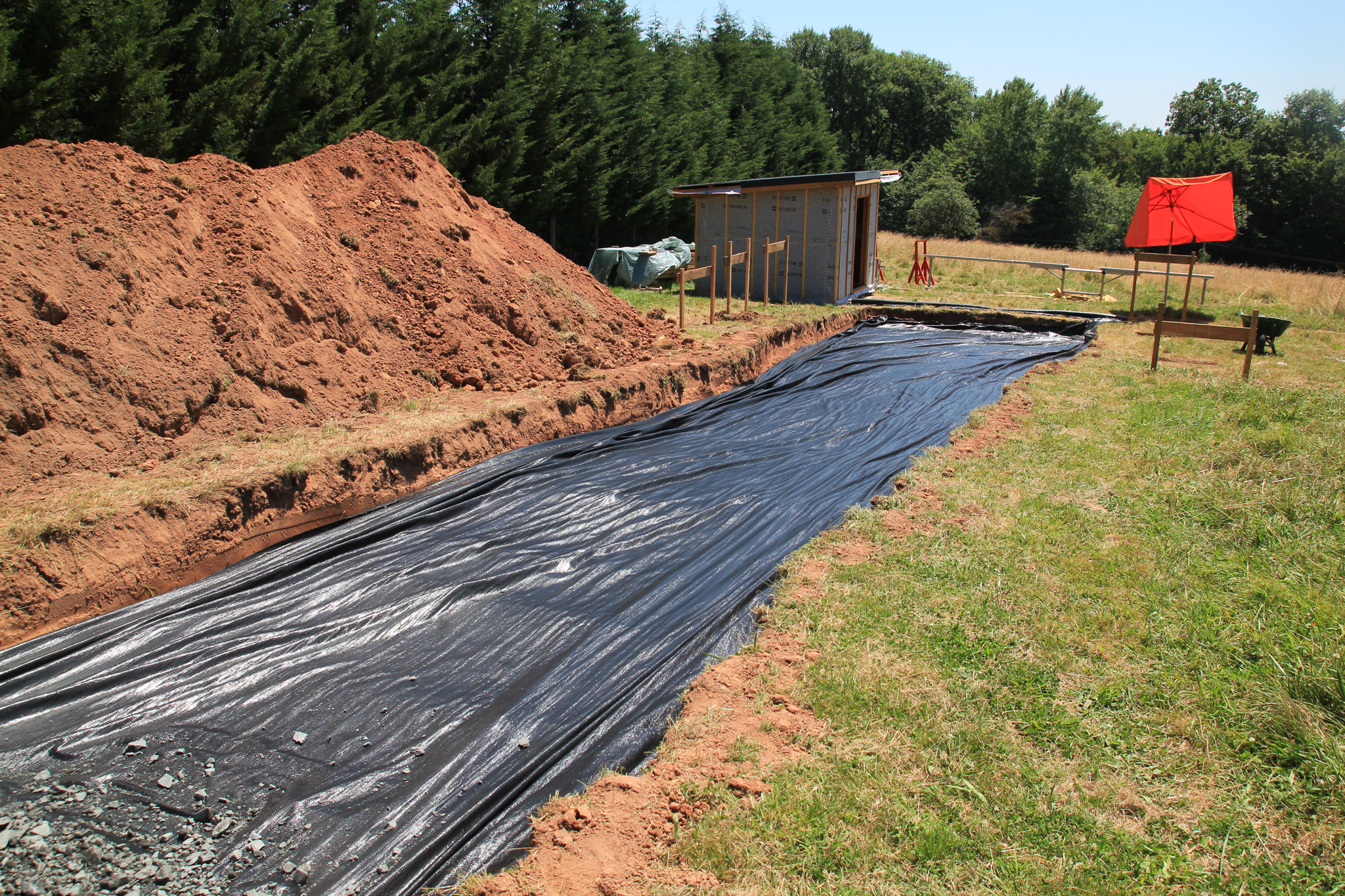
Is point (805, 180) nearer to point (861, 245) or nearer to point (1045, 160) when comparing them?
point (861, 245)

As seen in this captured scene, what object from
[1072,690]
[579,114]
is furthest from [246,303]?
[579,114]

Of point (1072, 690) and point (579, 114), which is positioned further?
point (579, 114)

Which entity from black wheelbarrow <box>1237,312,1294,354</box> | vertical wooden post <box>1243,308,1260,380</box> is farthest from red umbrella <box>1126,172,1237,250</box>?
vertical wooden post <box>1243,308,1260,380</box>

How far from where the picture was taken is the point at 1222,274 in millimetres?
24859

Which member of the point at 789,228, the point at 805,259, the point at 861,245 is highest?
the point at 789,228

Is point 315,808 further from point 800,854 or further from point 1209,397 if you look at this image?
point 1209,397

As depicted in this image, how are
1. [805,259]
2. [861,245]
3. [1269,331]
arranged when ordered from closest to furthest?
[1269,331], [805,259], [861,245]

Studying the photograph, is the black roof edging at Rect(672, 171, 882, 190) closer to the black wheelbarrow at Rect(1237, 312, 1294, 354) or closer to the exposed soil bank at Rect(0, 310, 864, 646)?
the black wheelbarrow at Rect(1237, 312, 1294, 354)

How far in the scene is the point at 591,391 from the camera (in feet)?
30.7

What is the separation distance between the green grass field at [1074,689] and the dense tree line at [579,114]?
11.0 meters

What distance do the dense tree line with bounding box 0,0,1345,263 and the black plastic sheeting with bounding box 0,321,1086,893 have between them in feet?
26.4

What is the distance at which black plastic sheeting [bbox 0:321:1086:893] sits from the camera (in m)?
3.64

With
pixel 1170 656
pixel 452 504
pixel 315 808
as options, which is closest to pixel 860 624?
pixel 1170 656

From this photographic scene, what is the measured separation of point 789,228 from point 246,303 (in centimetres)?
1175
